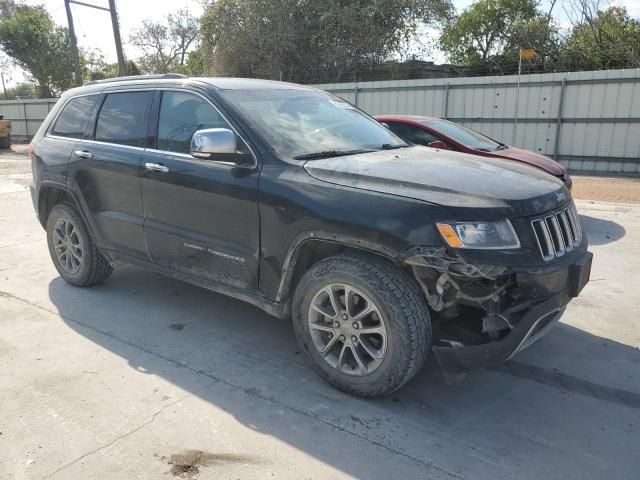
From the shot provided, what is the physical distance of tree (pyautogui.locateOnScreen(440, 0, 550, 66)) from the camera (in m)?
27.2

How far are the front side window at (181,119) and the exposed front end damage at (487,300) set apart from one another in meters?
1.82

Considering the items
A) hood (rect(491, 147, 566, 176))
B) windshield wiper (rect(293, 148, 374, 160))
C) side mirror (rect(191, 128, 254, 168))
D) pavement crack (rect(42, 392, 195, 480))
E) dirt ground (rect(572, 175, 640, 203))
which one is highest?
side mirror (rect(191, 128, 254, 168))

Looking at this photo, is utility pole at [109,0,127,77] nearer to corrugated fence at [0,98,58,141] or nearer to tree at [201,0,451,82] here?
tree at [201,0,451,82]

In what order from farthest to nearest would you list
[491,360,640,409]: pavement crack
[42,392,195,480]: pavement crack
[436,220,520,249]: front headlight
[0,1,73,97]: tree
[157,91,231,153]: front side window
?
[0,1,73,97]: tree < [157,91,231,153]: front side window < [491,360,640,409]: pavement crack < [436,220,520,249]: front headlight < [42,392,195,480]: pavement crack

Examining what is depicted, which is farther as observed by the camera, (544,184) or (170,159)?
(170,159)

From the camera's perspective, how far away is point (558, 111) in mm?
13828

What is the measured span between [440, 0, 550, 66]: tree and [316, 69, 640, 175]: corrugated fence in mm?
12624

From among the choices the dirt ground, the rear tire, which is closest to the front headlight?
the rear tire

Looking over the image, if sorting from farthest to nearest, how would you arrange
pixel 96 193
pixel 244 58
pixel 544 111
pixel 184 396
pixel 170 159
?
pixel 244 58
pixel 544 111
pixel 96 193
pixel 170 159
pixel 184 396

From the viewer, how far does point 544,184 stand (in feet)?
10.8

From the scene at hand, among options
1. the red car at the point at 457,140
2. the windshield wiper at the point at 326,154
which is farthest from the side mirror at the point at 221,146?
the red car at the point at 457,140

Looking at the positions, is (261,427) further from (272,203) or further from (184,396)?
(272,203)

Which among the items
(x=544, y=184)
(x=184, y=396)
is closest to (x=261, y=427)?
(x=184, y=396)

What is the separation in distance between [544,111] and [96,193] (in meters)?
12.5
